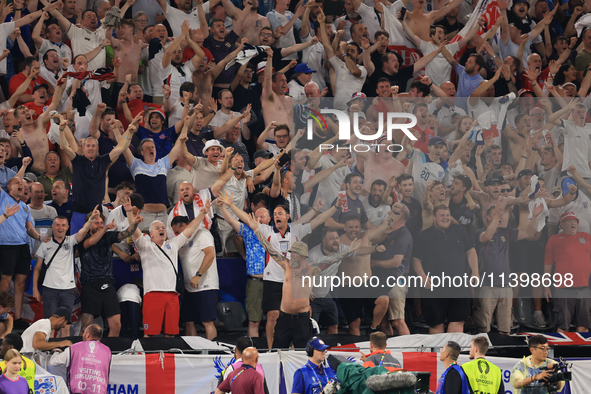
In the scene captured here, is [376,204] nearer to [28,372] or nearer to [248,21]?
[28,372]

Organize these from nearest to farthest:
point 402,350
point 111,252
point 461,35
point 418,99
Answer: point 402,350, point 111,252, point 418,99, point 461,35

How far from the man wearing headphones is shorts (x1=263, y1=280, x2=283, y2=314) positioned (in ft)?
7.88

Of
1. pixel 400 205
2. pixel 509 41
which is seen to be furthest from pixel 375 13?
pixel 400 205

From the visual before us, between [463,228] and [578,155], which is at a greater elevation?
[578,155]

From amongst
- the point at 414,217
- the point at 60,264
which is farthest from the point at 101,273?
the point at 414,217

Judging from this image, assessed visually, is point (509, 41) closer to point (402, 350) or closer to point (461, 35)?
point (461, 35)

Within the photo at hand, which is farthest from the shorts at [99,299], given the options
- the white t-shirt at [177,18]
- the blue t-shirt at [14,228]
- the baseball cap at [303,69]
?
the white t-shirt at [177,18]

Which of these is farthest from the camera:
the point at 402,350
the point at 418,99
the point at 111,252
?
the point at 418,99

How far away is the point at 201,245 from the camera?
10797 millimetres

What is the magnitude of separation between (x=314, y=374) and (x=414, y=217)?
115 inches

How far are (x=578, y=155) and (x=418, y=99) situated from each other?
263 cm

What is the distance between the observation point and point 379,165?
34.2ft

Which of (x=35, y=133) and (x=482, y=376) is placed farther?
(x=35, y=133)

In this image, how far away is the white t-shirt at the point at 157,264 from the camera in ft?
33.7
